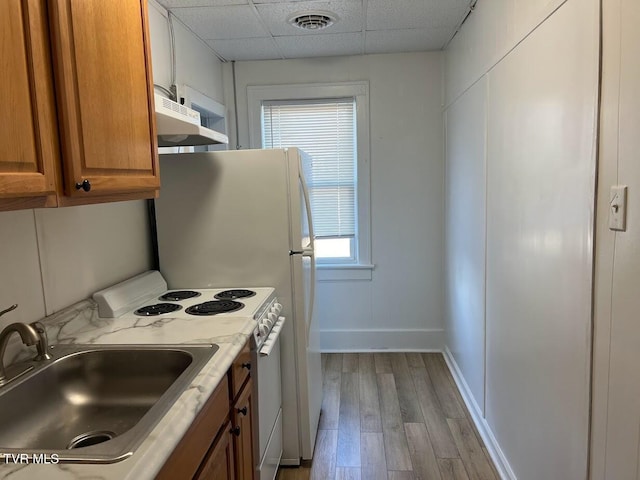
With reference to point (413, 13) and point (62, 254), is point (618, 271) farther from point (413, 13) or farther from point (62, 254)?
point (413, 13)

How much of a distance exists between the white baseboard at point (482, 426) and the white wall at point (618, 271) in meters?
0.93

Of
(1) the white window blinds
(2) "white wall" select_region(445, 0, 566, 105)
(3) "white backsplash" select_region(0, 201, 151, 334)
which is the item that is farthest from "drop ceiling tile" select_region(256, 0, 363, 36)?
(3) "white backsplash" select_region(0, 201, 151, 334)

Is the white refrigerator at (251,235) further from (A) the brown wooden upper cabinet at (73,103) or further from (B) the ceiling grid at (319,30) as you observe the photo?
(B) the ceiling grid at (319,30)

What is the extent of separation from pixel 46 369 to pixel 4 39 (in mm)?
910

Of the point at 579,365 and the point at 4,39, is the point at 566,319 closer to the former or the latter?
the point at 579,365

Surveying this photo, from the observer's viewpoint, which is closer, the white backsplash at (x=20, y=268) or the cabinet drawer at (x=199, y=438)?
the cabinet drawer at (x=199, y=438)

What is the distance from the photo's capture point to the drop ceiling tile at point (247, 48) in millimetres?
3238

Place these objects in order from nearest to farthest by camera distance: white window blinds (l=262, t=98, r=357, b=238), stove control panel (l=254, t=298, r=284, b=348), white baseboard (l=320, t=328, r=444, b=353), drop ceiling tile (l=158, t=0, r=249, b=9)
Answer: stove control panel (l=254, t=298, r=284, b=348) < drop ceiling tile (l=158, t=0, r=249, b=9) < white window blinds (l=262, t=98, r=357, b=238) < white baseboard (l=320, t=328, r=444, b=353)

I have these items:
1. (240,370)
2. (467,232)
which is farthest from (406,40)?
(240,370)

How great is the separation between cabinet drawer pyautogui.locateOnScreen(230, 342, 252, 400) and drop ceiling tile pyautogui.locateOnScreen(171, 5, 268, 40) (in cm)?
190

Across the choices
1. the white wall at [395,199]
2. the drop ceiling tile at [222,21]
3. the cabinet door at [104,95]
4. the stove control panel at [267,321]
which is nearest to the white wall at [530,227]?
the white wall at [395,199]

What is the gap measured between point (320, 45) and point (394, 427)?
2591mm

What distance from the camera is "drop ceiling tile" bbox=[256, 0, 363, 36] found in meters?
2.62

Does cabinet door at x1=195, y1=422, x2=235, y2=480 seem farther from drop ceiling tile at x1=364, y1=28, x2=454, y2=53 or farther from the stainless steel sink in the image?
drop ceiling tile at x1=364, y1=28, x2=454, y2=53
